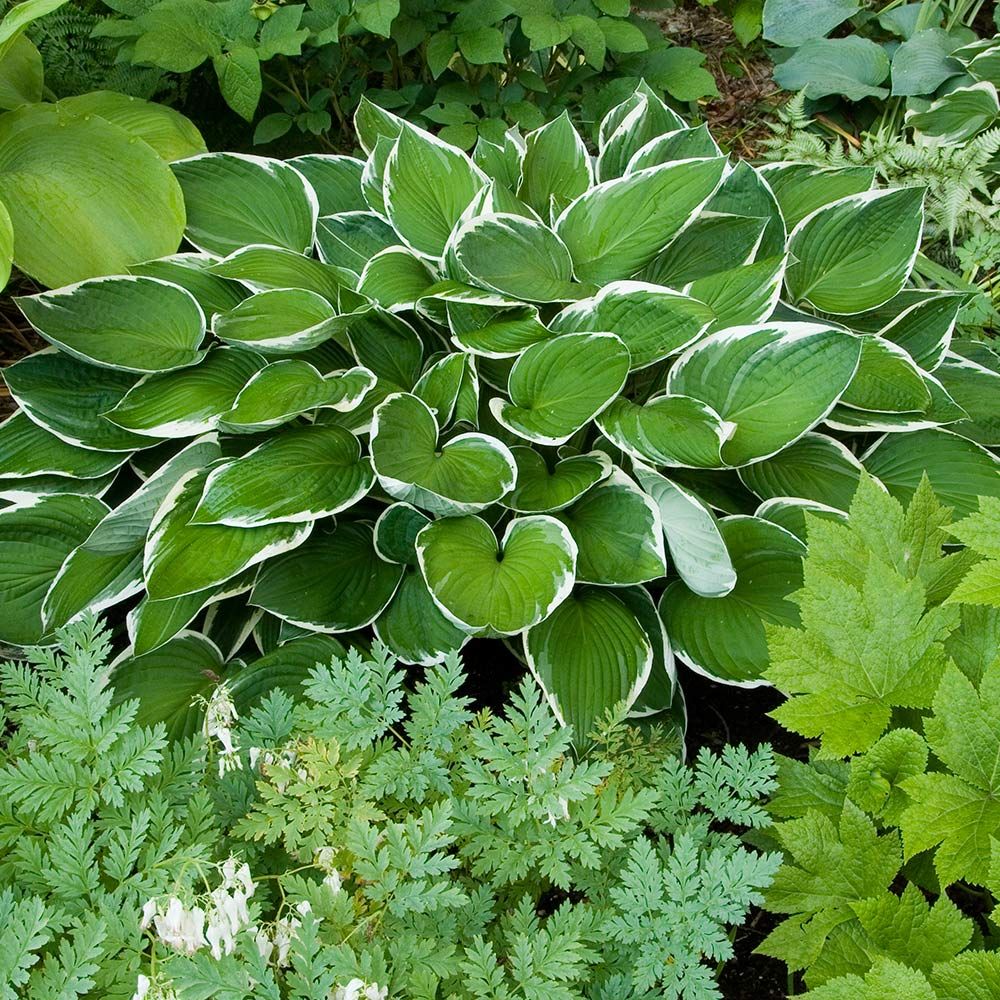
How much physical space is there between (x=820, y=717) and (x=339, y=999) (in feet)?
2.42

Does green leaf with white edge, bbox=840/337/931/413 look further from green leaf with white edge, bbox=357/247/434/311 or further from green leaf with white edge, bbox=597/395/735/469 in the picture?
green leaf with white edge, bbox=357/247/434/311

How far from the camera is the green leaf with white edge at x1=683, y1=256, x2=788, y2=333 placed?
6.40ft

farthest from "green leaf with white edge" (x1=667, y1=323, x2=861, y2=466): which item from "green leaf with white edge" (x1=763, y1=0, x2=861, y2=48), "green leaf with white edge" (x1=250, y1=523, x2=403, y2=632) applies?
"green leaf with white edge" (x1=763, y1=0, x2=861, y2=48)

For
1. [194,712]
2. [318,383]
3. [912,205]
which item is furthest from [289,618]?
[912,205]

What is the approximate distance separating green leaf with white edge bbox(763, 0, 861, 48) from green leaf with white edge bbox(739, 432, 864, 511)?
2.11m

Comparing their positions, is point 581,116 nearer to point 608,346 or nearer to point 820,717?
point 608,346

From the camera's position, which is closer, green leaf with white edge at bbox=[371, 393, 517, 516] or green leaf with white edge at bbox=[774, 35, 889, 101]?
green leaf with white edge at bbox=[371, 393, 517, 516]

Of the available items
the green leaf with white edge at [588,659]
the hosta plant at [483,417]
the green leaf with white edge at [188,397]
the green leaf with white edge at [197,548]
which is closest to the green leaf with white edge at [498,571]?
the hosta plant at [483,417]

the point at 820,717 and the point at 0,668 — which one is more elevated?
the point at 0,668

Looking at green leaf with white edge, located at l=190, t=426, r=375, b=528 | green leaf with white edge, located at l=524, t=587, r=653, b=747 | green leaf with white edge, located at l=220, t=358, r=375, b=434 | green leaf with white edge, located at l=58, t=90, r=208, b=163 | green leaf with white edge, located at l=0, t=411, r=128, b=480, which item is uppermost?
green leaf with white edge, located at l=58, t=90, r=208, b=163

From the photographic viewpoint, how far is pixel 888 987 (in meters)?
1.17

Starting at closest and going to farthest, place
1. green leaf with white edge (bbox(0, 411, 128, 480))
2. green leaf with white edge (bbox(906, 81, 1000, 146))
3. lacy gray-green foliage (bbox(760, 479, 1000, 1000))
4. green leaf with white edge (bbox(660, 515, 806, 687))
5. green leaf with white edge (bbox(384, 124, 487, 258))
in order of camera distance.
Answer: lacy gray-green foliage (bbox(760, 479, 1000, 1000))
green leaf with white edge (bbox(660, 515, 806, 687))
green leaf with white edge (bbox(0, 411, 128, 480))
green leaf with white edge (bbox(384, 124, 487, 258))
green leaf with white edge (bbox(906, 81, 1000, 146))

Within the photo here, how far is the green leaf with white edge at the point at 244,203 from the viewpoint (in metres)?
2.23

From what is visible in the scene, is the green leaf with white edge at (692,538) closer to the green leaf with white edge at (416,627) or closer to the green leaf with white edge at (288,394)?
the green leaf with white edge at (416,627)
